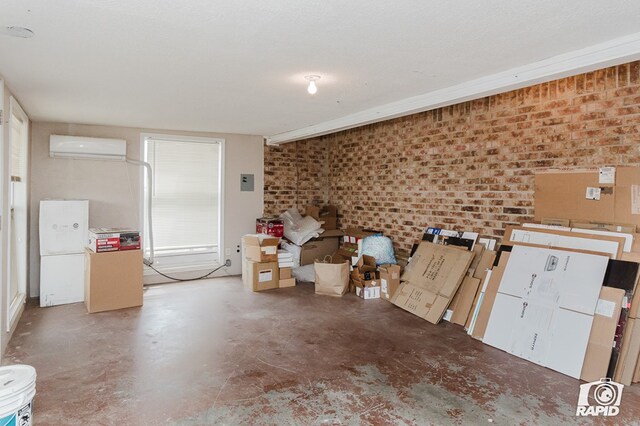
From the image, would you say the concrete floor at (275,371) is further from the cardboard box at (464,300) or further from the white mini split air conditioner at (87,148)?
the white mini split air conditioner at (87,148)

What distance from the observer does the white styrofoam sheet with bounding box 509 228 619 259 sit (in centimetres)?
334

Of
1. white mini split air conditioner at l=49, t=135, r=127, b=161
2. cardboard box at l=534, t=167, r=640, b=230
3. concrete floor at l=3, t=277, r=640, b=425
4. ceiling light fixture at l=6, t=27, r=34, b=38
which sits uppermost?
ceiling light fixture at l=6, t=27, r=34, b=38

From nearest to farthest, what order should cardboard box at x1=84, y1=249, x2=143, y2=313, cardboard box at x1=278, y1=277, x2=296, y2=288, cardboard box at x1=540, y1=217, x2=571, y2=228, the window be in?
cardboard box at x1=540, y1=217, x2=571, y2=228
cardboard box at x1=84, y1=249, x2=143, y2=313
cardboard box at x1=278, y1=277, x2=296, y2=288
the window

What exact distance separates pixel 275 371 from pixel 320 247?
11.9 ft

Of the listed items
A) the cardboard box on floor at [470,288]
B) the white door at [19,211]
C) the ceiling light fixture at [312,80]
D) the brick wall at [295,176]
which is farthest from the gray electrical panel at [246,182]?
the cardboard box on floor at [470,288]

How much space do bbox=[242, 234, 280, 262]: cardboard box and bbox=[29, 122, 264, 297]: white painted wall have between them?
0.92 metres

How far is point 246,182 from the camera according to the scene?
6.73 meters

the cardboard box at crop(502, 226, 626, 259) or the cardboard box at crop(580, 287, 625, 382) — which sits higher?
the cardboard box at crop(502, 226, 626, 259)

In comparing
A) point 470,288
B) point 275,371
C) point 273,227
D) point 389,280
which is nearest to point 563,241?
point 470,288

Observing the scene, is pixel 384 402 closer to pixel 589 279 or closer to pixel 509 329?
pixel 509 329

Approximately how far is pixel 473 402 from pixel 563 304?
1300 mm

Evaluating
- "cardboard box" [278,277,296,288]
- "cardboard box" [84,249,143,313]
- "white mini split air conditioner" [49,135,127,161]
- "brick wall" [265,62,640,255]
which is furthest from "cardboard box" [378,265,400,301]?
"white mini split air conditioner" [49,135,127,161]

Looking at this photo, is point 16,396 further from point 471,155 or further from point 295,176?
point 295,176

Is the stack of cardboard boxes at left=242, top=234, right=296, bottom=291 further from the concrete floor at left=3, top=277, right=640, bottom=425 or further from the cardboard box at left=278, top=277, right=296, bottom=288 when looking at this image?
the concrete floor at left=3, top=277, right=640, bottom=425
